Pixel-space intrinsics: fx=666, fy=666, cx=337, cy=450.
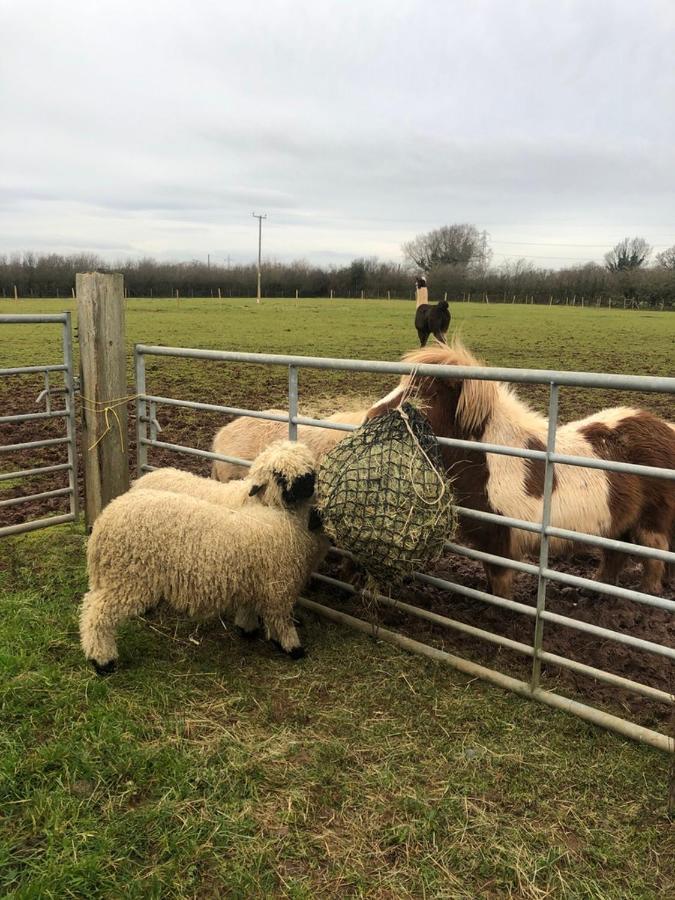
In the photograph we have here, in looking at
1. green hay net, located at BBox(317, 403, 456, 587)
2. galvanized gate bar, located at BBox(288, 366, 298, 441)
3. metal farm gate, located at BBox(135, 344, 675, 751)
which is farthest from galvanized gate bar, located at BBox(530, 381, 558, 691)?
galvanized gate bar, located at BBox(288, 366, 298, 441)

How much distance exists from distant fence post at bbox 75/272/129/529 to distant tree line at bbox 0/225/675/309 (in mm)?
62155

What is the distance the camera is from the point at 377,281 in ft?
245

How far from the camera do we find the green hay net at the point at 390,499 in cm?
317

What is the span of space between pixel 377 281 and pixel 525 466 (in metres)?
73.3

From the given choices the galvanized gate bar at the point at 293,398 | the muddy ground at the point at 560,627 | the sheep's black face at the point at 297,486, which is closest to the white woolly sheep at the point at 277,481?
the sheep's black face at the point at 297,486

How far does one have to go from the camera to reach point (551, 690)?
3480 mm

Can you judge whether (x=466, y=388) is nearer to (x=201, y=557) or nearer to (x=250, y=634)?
(x=201, y=557)

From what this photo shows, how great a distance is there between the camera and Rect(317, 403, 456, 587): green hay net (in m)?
3.17

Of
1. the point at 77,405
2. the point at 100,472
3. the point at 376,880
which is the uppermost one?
the point at 77,405

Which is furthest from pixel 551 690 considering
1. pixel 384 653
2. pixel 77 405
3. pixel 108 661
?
pixel 77 405

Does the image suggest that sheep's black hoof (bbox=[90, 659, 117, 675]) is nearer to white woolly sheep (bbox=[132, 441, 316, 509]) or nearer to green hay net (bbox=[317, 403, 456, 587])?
white woolly sheep (bbox=[132, 441, 316, 509])

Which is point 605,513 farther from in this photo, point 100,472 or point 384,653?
point 100,472

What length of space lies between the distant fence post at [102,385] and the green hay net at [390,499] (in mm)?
2660

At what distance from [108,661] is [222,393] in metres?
9.43
